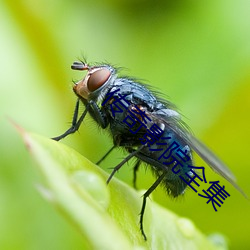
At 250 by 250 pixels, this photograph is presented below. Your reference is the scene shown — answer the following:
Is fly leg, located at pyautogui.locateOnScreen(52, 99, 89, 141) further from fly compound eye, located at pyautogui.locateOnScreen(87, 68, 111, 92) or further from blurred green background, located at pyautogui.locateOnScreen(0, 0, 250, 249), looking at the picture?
blurred green background, located at pyautogui.locateOnScreen(0, 0, 250, 249)

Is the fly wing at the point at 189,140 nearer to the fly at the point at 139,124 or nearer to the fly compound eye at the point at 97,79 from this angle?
the fly at the point at 139,124

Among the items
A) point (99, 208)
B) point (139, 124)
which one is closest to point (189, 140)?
point (139, 124)

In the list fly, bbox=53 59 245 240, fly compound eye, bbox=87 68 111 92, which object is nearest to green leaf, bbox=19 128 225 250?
fly, bbox=53 59 245 240

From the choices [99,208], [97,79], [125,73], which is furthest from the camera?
[125,73]

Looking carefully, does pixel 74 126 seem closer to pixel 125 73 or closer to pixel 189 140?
pixel 189 140

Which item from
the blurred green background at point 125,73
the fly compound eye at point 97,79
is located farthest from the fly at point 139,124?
the blurred green background at point 125,73

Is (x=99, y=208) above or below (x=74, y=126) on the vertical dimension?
above

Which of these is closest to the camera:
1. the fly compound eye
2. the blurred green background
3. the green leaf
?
the green leaf
